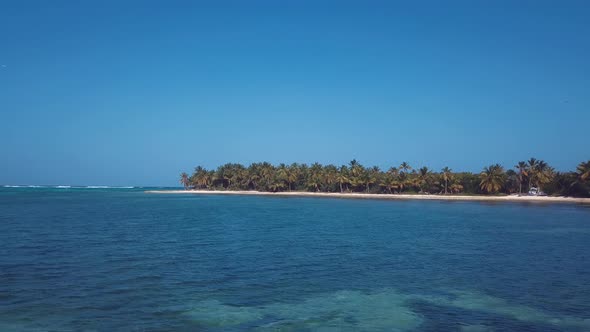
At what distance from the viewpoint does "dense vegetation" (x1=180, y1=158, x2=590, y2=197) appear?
112 metres

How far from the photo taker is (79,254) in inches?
1116

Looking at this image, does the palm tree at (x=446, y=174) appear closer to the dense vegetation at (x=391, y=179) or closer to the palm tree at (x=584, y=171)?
the dense vegetation at (x=391, y=179)

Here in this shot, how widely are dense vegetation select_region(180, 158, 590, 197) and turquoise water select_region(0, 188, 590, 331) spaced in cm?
8061

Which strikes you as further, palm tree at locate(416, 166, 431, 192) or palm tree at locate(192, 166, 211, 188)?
palm tree at locate(192, 166, 211, 188)

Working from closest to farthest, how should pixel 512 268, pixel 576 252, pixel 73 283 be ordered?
pixel 73 283 < pixel 512 268 < pixel 576 252

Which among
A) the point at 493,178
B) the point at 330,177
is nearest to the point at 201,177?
the point at 330,177

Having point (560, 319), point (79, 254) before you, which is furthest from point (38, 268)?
point (560, 319)

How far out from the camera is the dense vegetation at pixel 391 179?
4407 inches

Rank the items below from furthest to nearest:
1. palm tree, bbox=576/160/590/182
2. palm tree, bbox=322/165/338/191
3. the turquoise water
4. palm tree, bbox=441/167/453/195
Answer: palm tree, bbox=322/165/338/191, palm tree, bbox=441/167/453/195, palm tree, bbox=576/160/590/182, the turquoise water

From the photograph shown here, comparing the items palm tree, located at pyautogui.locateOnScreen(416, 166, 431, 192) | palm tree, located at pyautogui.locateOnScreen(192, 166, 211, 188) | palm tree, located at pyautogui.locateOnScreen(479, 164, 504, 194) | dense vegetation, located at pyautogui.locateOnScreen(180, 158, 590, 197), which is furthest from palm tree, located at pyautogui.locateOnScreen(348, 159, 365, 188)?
palm tree, located at pyautogui.locateOnScreen(192, 166, 211, 188)

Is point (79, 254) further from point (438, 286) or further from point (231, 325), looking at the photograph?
point (438, 286)

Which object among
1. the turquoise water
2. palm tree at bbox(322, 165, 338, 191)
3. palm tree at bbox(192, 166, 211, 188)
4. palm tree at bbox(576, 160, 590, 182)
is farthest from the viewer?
palm tree at bbox(192, 166, 211, 188)

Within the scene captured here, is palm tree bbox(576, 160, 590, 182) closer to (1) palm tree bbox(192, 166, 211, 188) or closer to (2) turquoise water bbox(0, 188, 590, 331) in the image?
(2) turquoise water bbox(0, 188, 590, 331)

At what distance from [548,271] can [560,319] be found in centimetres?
980
